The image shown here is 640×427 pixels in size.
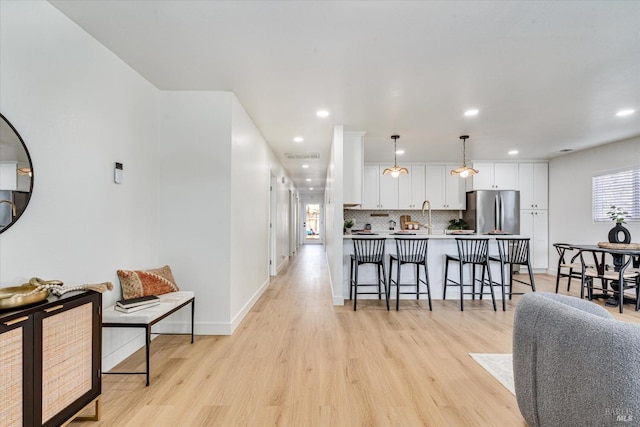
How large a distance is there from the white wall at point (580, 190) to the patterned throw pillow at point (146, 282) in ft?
22.2

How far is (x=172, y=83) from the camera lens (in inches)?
113

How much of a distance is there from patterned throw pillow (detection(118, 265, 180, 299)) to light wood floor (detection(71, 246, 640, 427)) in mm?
571

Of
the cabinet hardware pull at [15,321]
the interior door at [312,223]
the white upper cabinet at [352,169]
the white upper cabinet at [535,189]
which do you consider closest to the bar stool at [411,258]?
the white upper cabinet at [352,169]

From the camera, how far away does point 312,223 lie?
1552cm

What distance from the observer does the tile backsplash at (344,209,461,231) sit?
7000 mm

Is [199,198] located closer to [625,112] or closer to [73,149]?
[73,149]

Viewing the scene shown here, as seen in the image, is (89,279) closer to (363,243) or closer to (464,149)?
(363,243)

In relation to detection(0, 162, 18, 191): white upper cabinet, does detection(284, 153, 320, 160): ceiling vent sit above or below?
above

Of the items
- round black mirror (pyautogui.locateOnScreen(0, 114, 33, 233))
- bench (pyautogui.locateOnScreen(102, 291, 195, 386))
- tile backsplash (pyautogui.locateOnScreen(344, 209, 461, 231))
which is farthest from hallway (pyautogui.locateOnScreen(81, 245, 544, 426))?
tile backsplash (pyautogui.locateOnScreen(344, 209, 461, 231))

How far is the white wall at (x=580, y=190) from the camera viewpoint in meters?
4.77

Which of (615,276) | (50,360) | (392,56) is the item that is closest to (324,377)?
(50,360)

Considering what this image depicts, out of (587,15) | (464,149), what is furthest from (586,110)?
(587,15)

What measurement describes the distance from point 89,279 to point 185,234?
0.97 meters

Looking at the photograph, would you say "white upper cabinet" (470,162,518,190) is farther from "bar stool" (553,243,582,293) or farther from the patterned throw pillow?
the patterned throw pillow
